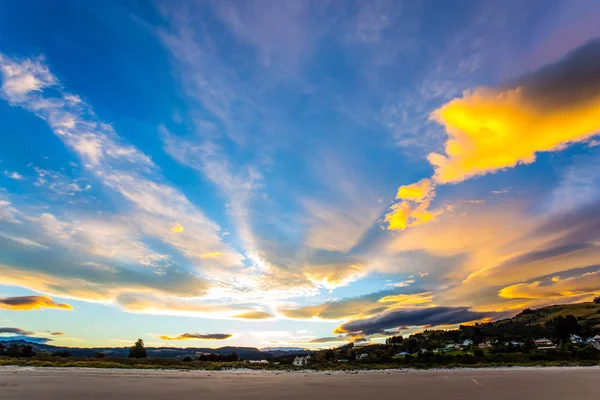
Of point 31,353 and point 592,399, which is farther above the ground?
point 31,353

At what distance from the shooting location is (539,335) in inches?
6801

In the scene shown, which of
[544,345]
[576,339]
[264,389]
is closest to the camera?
[264,389]

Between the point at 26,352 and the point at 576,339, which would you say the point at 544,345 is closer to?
the point at 576,339

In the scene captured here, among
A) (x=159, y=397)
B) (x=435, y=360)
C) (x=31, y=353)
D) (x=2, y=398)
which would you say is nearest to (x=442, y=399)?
(x=159, y=397)

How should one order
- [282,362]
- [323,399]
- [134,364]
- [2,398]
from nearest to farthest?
[2,398]
[323,399]
[134,364]
[282,362]

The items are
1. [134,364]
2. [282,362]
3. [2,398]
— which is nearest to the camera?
[2,398]

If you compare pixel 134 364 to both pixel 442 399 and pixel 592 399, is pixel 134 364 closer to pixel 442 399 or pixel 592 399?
pixel 442 399

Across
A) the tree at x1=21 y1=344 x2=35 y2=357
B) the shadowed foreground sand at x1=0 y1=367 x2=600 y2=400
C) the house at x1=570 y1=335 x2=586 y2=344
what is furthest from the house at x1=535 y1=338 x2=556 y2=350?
the tree at x1=21 y1=344 x2=35 y2=357

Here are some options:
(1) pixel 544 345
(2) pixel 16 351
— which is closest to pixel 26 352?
(2) pixel 16 351

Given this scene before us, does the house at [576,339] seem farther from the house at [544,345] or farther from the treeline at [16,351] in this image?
the treeline at [16,351]

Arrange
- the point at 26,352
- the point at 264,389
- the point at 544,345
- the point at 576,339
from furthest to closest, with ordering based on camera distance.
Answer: the point at 576,339, the point at 544,345, the point at 26,352, the point at 264,389

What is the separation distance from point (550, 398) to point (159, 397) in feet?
60.7

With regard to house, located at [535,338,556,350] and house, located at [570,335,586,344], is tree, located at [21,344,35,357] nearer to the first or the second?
house, located at [535,338,556,350]

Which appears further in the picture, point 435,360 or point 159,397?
point 435,360
